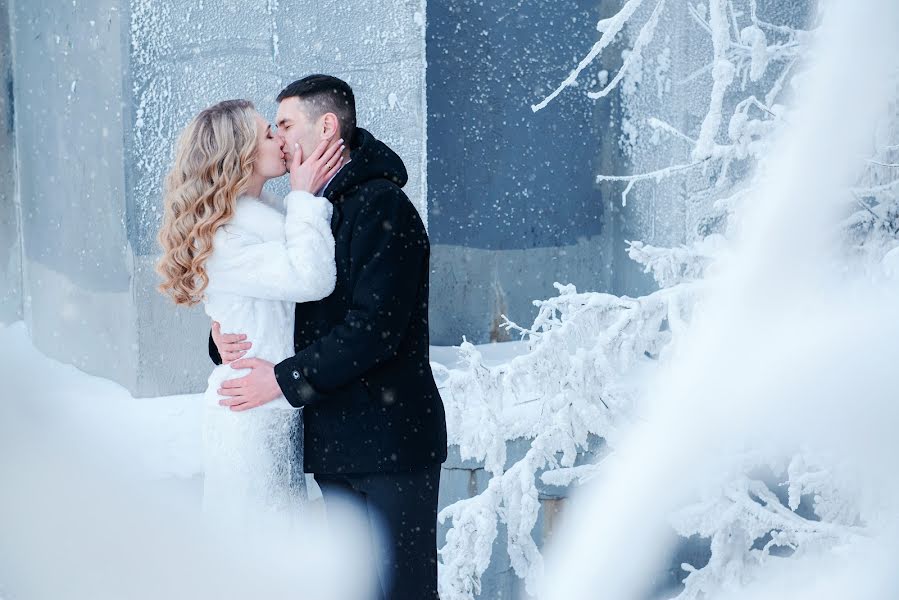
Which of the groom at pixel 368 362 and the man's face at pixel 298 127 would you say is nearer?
the groom at pixel 368 362

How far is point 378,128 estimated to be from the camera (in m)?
4.98

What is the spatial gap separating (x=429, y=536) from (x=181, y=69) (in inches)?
122

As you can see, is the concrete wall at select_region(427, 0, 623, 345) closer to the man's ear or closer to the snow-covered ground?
the snow-covered ground

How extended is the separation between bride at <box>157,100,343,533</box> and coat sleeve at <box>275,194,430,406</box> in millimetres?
97

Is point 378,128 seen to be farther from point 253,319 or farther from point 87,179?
point 253,319

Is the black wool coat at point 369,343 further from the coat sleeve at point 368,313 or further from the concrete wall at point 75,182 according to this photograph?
the concrete wall at point 75,182

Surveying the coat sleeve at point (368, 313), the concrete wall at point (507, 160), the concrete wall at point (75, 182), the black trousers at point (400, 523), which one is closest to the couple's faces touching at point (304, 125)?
the coat sleeve at point (368, 313)

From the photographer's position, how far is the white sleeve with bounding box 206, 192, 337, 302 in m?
2.29

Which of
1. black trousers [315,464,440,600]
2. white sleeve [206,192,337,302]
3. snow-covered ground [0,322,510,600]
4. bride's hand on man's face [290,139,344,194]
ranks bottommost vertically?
snow-covered ground [0,322,510,600]

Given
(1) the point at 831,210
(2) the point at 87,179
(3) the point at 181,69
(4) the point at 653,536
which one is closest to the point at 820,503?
(4) the point at 653,536

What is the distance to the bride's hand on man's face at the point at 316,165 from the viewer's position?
7.86 ft

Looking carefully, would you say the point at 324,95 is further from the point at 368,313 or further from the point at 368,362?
the point at 368,362

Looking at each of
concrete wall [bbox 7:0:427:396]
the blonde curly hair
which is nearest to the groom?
the blonde curly hair

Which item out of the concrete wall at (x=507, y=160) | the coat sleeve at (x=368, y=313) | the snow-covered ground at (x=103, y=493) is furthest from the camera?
the concrete wall at (x=507, y=160)
